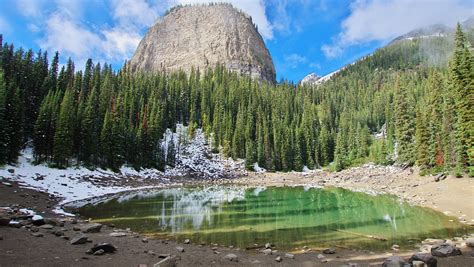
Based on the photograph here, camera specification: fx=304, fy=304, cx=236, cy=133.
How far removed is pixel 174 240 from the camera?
17203mm

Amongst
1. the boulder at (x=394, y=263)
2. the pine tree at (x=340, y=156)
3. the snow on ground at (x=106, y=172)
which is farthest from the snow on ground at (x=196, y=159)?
the boulder at (x=394, y=263)

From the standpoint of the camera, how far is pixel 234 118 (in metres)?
124

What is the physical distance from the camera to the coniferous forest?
4662cm

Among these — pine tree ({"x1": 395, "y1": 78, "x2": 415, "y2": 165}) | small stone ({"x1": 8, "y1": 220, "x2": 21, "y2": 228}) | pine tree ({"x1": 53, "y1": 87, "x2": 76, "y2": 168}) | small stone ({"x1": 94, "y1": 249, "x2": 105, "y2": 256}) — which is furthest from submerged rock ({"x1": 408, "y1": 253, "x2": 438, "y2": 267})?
pine tree ({"x1": 395, "y1": 78, "x2": 415, "y2": 165})

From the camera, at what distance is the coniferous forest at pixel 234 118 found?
46625 mm

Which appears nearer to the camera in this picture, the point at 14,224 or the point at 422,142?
the point at 14,224

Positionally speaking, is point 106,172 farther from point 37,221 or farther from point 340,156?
point 340,156

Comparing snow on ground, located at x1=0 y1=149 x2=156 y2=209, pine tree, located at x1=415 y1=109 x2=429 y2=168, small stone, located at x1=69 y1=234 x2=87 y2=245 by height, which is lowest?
small stone, located at x1=69 y1=234 x2=87 y2=245

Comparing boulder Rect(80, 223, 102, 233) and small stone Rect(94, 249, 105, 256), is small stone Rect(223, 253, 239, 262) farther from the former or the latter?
boulder Rect(80, 223, 102, 233)

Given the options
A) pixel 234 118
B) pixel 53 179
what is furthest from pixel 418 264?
pixel 234 118

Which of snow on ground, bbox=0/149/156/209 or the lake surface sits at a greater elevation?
snow on ground, bbox=0/149/156/209

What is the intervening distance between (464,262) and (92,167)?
194 feet

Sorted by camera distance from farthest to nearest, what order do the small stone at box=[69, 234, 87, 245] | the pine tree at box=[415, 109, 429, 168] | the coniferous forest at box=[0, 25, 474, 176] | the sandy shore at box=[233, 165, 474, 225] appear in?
the pine tree at box=[415, 109, 429, 168]
the coniferous forest at box=[0, 25, 474, 176]
the sandy shore at box=[233, 165, 474, 225]
the small stone at box=[69, 234, 87, 245]

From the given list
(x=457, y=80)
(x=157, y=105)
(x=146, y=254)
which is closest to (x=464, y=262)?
(x=146, y=254)
